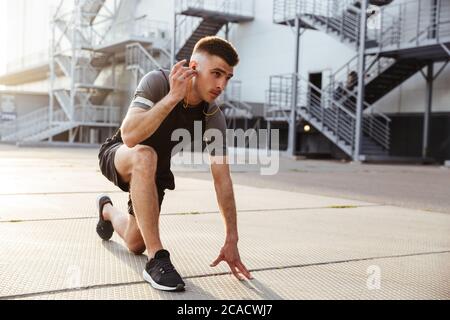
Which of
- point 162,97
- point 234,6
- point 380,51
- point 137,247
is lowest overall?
point 137,247

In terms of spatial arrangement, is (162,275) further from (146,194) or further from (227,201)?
(227,201)

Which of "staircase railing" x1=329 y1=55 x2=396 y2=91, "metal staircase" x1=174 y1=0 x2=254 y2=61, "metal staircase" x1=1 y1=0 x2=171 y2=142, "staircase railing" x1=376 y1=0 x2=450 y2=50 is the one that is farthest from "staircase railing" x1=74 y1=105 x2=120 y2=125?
"staircase railing" x1=376 y1=0 x2=450 y2=50

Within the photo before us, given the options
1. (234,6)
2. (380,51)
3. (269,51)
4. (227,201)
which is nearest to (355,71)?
(380,51)

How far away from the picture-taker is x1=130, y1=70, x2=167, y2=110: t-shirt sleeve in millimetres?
2746

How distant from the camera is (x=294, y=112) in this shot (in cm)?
1911

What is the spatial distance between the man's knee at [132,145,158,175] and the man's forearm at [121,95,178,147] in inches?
2.6

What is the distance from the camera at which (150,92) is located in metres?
2.78

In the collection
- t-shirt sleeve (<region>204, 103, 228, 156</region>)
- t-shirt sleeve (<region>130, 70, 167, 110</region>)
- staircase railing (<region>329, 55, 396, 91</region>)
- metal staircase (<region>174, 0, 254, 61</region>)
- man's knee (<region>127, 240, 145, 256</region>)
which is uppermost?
metal staircase (<region>174, 0, 254, 61</region>)

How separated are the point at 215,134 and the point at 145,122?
0.49 m

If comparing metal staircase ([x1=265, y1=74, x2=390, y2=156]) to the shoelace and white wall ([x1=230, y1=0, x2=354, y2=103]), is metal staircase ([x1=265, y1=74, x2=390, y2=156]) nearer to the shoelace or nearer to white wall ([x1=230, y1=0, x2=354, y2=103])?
white wall ([x1=230, y1=0, x2=354, y2=103])

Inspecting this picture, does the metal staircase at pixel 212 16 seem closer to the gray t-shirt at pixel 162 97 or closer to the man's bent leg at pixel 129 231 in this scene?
the man's bent leg at pixel 129 231

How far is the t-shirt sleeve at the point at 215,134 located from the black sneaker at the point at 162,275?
2.10 feet

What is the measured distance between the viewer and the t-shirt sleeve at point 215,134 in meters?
2.96

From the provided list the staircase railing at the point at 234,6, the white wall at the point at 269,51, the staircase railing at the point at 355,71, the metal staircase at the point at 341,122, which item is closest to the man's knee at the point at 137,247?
the metal staircase at the point at 341,122
